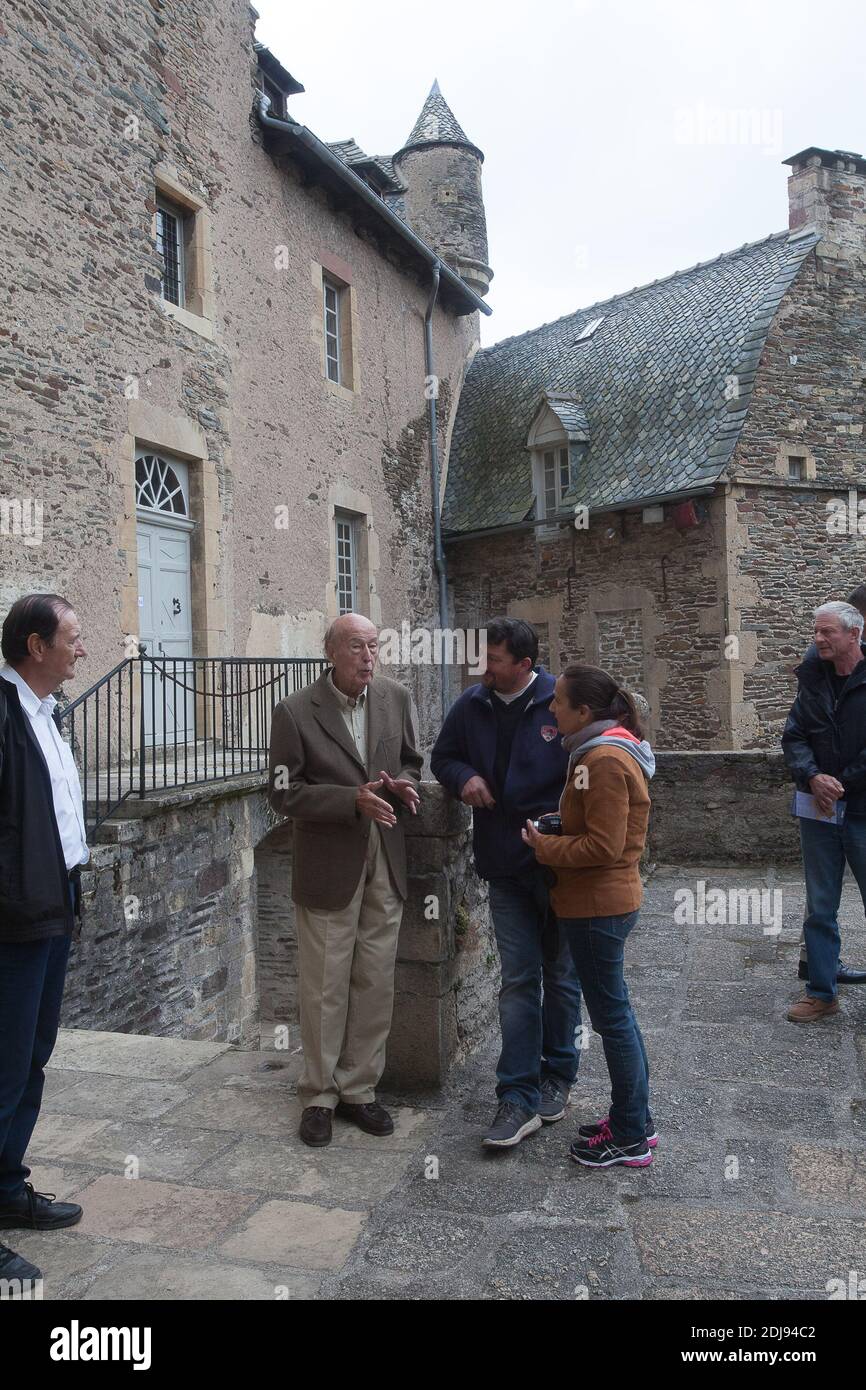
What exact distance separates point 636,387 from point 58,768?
14.9 meters

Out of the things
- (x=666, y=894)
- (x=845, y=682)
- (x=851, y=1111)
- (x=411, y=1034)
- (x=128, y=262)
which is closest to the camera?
(x=851, y=1111)

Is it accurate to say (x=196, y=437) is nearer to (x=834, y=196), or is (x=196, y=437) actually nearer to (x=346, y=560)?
(x=346, y=560)

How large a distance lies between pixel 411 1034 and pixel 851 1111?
1541mm

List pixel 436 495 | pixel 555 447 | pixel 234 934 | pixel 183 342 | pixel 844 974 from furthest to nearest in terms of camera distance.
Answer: pixel 436 495 → pixel 555 447 → pixel 183 342 → pixel 234 934 → pixel 844 974

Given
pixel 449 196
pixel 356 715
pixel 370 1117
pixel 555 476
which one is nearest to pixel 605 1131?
pixel 370 1117

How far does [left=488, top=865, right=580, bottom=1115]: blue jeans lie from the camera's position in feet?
11.1

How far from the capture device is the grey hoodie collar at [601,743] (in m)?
3.10

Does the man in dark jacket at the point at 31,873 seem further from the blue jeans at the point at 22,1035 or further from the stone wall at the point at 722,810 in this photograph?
the stone wall at the point at 722,810

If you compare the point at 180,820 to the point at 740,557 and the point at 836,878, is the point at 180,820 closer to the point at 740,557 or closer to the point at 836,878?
the point at 836,878

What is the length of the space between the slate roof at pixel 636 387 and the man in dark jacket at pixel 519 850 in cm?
1127

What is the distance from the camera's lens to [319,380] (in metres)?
13.4

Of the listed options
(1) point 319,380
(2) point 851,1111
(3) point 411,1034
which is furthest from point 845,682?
(1) point 319,380

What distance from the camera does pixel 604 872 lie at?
314cm

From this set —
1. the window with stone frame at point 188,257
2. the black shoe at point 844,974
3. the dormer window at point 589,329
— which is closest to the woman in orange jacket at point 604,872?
the black shoe at point 844,974
